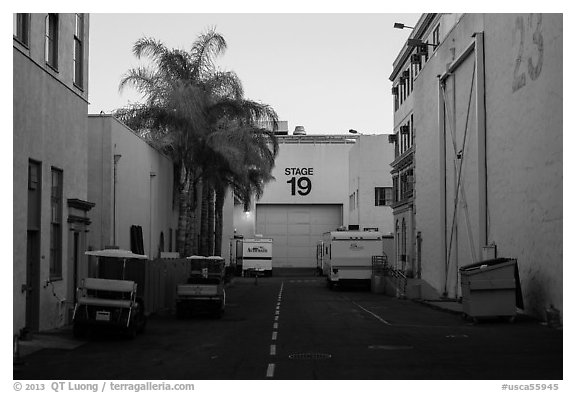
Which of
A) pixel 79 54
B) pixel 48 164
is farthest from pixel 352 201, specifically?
pixel 48 164

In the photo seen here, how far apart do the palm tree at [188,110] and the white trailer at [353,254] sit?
7191 mm

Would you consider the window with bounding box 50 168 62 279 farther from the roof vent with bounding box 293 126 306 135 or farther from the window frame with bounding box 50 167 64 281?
the roof vent with bounding box 293 126 306 135

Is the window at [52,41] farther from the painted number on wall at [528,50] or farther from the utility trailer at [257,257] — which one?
the utility trailer at [257,257]

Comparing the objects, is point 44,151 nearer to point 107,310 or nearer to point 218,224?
point 107,310

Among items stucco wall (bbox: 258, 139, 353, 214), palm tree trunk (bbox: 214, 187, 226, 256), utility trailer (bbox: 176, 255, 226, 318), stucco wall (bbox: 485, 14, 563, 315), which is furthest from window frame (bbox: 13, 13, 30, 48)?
stucco wall (bbox: 258, 139, 353, 214)

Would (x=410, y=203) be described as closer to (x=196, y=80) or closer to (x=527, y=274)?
(x=196, y=80)

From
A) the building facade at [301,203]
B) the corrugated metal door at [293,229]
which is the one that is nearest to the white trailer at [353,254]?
the building facade at [301,203]

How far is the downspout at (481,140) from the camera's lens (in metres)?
30.7

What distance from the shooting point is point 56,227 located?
22.4m

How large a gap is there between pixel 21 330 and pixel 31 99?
5.40 metres

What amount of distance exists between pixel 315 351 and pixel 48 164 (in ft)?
29.1

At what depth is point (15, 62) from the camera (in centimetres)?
1823
